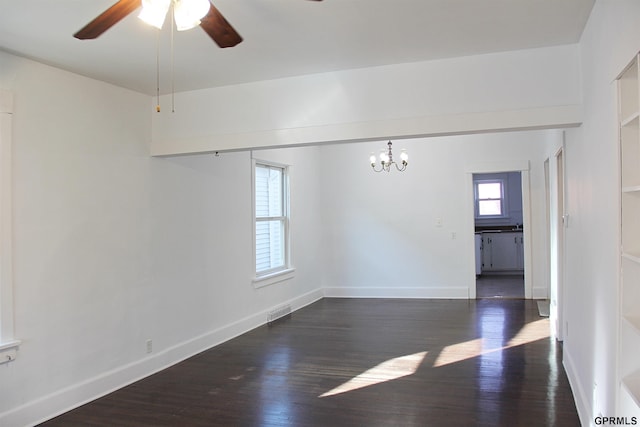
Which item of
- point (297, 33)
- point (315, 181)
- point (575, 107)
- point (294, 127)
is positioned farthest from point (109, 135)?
point (315, 181)

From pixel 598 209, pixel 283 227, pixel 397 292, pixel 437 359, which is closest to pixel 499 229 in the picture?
pixel 397 292

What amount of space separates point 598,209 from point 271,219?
14.9ft

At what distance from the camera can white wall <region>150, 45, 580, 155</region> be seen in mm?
3251

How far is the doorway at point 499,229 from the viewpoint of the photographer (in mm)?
10086

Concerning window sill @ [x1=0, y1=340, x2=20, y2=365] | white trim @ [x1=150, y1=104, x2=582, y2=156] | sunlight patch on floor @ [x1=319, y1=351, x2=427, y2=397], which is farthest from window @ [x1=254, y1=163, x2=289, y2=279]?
window sill @ [x1=0, y1=340, x2=20, y2=365]

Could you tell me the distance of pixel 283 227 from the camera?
6926 millimetres

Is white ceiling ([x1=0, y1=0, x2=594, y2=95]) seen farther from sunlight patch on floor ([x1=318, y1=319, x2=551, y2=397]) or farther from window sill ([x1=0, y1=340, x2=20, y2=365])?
sunlight patch on floor ([x1=318, y1=319, x2=551, y2=397])

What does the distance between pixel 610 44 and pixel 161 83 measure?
3.16 meters

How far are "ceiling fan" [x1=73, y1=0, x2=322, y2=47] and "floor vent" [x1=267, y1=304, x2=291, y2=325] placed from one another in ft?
14.9

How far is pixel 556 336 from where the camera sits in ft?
16.4

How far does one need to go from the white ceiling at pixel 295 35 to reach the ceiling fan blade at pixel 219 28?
35 centimetres

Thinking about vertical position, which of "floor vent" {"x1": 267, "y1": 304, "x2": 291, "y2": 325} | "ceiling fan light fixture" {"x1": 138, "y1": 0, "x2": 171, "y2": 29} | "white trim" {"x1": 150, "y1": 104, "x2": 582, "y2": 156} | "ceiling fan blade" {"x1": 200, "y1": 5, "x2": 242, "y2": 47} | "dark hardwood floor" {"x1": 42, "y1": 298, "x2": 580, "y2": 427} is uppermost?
"ceiling fan blade" {"x1": 200, "y1": 5, "x2": 242, "y2": 47}

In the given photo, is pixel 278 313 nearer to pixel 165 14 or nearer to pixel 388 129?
pixel 388 129

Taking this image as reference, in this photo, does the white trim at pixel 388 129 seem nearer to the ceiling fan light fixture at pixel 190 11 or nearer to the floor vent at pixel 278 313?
the ceiling fan light fixture at pixel 190 11
